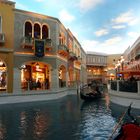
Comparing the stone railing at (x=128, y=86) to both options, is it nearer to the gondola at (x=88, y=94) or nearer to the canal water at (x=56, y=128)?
the canal water at (x=56, y=128)

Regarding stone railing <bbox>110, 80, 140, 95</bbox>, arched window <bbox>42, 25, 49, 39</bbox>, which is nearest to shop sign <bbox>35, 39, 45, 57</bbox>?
arched window <bbox>42, 25, 49, 39</bbox>

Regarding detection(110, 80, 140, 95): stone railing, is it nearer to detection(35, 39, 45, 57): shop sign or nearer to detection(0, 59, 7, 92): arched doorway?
detection(35, 39, 45, 57): shop sign

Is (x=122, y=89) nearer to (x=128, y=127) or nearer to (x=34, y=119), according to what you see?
(x=34, y=119)

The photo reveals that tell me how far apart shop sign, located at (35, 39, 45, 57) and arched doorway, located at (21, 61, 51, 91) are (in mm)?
1393

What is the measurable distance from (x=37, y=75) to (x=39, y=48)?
3925 mm

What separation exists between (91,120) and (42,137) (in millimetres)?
4004

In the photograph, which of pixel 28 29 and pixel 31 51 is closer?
pixel 31 51

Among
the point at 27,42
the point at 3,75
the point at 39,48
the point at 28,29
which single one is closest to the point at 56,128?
the point at 3,75

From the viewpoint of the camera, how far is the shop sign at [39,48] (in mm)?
22031

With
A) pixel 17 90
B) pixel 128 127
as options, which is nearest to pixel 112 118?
pixel 128 127

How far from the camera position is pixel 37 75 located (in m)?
25.1

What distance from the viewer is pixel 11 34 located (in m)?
21.0

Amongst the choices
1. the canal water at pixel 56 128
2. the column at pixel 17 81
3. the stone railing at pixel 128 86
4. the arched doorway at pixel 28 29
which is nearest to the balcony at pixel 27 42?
the arched doorway at pixel 28 29

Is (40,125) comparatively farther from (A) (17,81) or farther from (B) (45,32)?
(B) (45,32)
